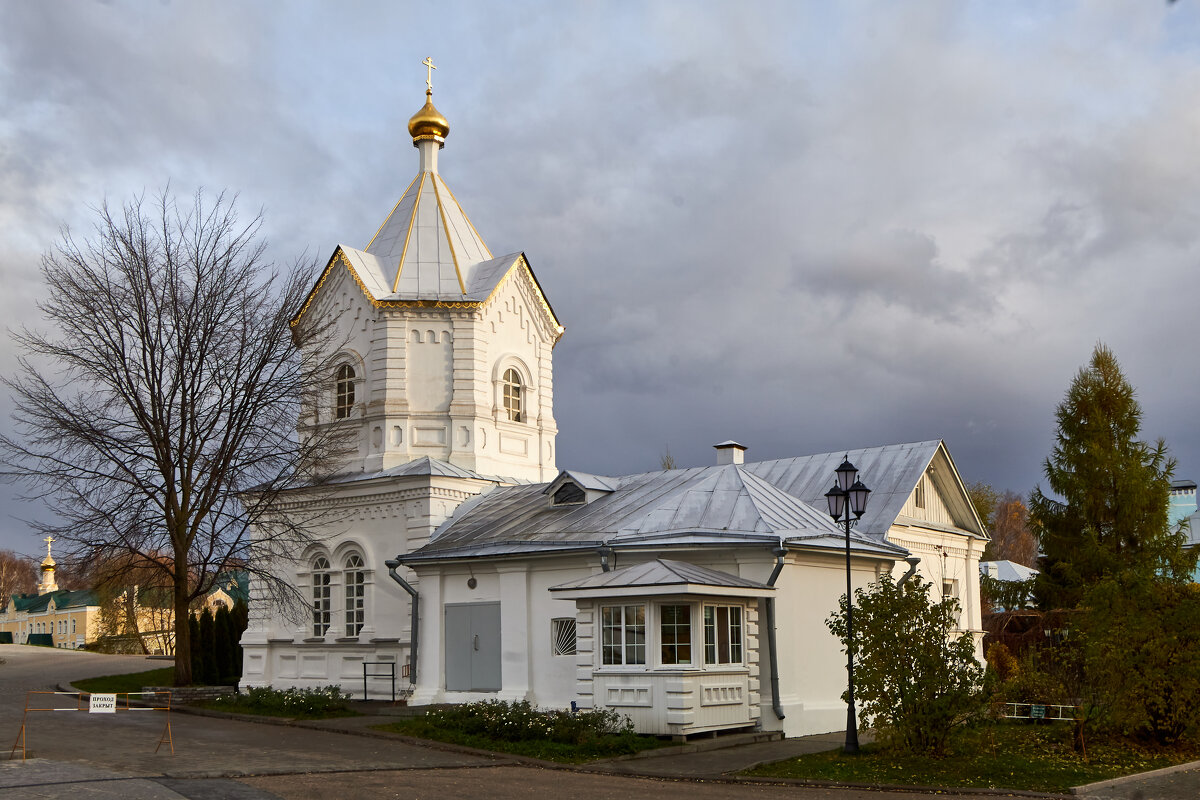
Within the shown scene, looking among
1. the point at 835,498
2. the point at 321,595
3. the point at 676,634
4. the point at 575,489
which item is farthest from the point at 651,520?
the point at 321,595

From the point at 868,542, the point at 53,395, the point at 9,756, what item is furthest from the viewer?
the point at 53,395

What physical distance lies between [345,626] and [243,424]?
4.96 metres

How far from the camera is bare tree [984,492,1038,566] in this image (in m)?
63.6

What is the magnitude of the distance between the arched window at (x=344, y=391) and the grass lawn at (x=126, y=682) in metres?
7.71

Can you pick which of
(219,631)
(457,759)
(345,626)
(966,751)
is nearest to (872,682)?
(966,751)

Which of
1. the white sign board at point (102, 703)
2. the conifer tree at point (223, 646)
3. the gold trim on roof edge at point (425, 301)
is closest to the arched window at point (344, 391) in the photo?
the gold trim on roof edge at point (425, 301)

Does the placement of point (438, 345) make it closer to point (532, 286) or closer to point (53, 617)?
point (532, 286)

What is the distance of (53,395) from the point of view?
24.2 metres

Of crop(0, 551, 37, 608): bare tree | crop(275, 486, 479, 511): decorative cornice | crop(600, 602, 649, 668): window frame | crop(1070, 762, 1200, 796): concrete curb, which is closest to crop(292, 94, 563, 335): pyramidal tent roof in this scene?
crop(275, 486, 479, 511): decorative cornice

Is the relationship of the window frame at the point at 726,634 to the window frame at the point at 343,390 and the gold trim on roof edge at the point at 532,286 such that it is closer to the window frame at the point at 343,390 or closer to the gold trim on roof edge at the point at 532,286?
the gold trim on roof edge at the point at 532,286

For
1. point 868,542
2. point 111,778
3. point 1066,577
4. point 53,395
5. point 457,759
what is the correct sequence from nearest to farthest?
point 111,778
point 457,759
point 868,542
point 53,395
point 1066,577

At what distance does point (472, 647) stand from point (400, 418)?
6.15 metres

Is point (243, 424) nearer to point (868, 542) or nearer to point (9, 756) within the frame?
point (9, 756)

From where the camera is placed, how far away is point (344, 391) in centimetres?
2652
